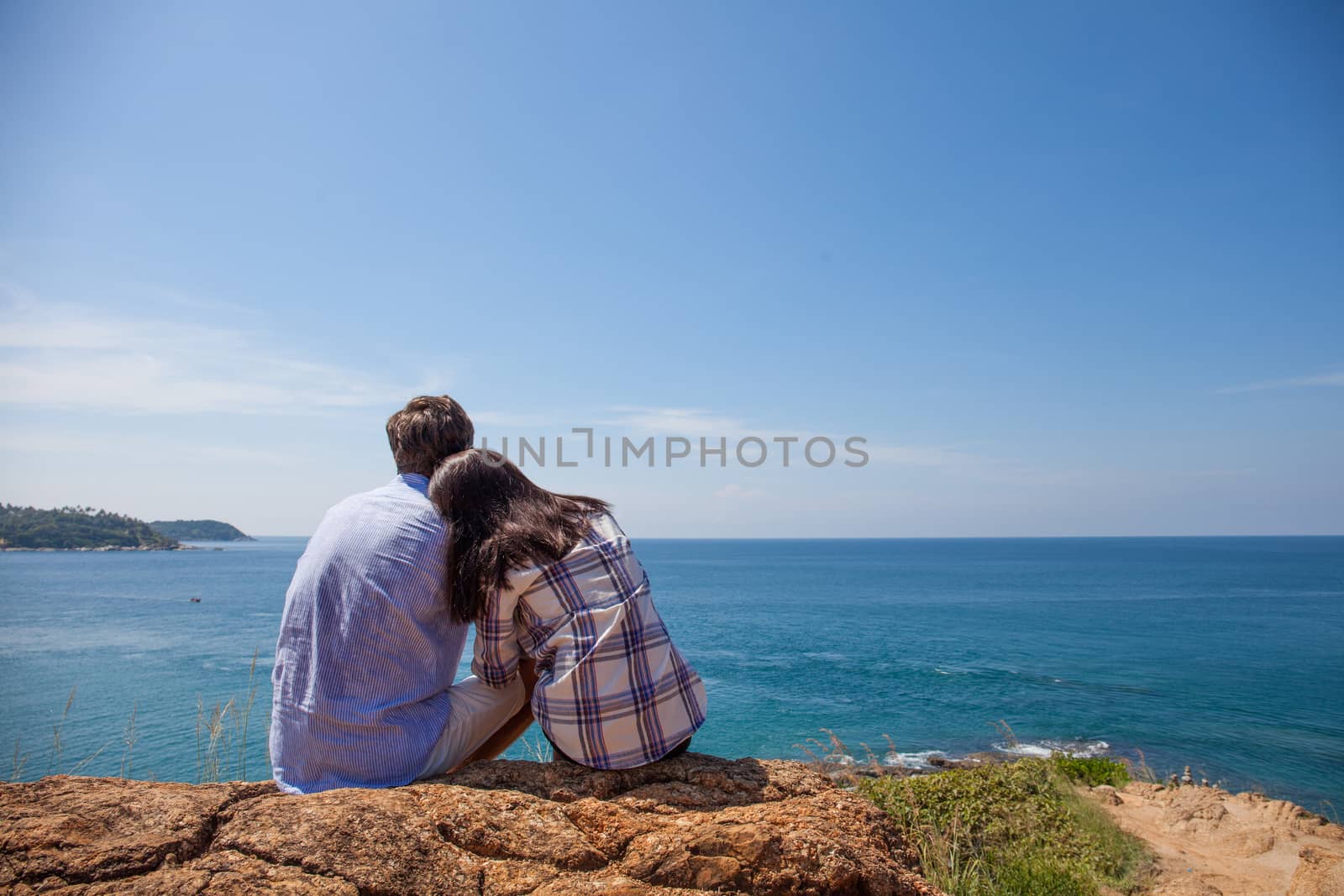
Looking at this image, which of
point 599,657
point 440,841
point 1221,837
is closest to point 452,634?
point 599,657

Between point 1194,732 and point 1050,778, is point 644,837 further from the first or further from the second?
point 1194,732

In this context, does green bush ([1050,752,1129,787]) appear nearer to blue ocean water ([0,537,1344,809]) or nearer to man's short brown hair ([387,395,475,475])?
blue ocean water ([0,537,1344,809])

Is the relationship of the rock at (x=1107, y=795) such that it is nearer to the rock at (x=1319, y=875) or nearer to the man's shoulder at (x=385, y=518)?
the rock at (x=1319, y=875)

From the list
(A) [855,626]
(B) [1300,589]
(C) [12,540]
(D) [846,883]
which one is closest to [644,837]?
(D) [846,883]

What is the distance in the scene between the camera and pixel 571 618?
2414 mm

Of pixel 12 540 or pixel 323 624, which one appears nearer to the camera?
pixel 323 624

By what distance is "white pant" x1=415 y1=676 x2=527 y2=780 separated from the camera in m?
2.62

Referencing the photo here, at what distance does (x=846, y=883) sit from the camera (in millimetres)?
2012

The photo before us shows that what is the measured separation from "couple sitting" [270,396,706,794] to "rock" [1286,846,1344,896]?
5.18 m

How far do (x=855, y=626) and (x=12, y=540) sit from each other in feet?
552

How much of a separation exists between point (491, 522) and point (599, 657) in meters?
0.62

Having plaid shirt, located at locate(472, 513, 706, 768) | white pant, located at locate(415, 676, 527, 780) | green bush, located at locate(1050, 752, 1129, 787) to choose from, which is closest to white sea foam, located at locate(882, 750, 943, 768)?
green bush, located at locate(1050, 752, 1129, 787)

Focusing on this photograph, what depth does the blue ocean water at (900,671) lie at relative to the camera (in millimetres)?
21875

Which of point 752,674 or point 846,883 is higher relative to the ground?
point 846,883
